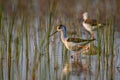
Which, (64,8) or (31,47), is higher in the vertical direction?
(64,8)

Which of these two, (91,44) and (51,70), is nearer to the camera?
(51,70)

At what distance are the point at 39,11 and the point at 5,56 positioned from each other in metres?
5.22

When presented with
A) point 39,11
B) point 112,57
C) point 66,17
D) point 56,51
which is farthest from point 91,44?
point 39,11

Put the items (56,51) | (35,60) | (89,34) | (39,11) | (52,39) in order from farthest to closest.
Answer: (39,11), (89,34), (52,39), (56,51), (35,60)

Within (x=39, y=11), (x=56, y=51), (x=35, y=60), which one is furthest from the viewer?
(x=39, y=11)

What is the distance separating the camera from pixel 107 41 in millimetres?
7176

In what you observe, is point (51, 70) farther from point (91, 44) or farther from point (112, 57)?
point (91, 44)

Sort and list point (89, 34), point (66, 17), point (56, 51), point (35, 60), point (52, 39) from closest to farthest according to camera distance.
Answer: point (35, 60), point (56, 51), point (52, 39), point (89, 34), point (66, 17)

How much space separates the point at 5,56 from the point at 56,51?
1111 mm

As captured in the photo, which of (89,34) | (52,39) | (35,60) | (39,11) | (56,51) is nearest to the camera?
(35,60)

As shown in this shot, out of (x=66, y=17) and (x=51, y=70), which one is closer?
(x=51, y=70)

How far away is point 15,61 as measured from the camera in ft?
23.4

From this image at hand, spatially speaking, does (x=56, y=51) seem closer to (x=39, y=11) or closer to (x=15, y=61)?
(x=15, y=61)

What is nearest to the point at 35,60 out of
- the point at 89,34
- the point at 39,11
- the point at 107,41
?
the point at 107,41
